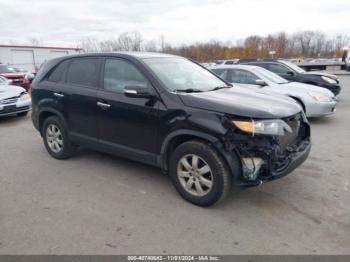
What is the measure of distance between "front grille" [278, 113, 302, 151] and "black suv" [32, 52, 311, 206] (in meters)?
0.01

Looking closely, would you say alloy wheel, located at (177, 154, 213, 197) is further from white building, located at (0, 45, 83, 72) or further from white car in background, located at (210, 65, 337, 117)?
white building, located at (0, 45, 83, 72)

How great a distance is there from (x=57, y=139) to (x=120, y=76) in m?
1.85

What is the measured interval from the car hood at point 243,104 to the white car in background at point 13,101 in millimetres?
7119

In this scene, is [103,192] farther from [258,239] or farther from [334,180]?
[334,180]

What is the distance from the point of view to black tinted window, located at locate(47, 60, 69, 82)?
15.9 ft

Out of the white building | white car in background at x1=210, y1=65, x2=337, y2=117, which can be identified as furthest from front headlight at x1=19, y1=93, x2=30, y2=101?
the white building

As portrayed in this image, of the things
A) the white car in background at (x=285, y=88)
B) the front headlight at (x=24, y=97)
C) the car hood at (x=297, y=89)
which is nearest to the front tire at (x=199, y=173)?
the white car in background at (x=285, y=88)

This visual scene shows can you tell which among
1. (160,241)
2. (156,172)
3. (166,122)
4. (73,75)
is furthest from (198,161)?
(73,75)

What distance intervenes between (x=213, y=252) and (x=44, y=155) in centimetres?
396

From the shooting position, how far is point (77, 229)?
9.83 ft

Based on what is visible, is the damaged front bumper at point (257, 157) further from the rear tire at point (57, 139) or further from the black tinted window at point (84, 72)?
the rear tire at point (57, 139)

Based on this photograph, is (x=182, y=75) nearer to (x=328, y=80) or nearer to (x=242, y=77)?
(x=242, y=77)

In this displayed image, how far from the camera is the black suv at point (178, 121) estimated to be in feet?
10.2

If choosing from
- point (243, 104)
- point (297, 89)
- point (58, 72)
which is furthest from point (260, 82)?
point (58, 72)
